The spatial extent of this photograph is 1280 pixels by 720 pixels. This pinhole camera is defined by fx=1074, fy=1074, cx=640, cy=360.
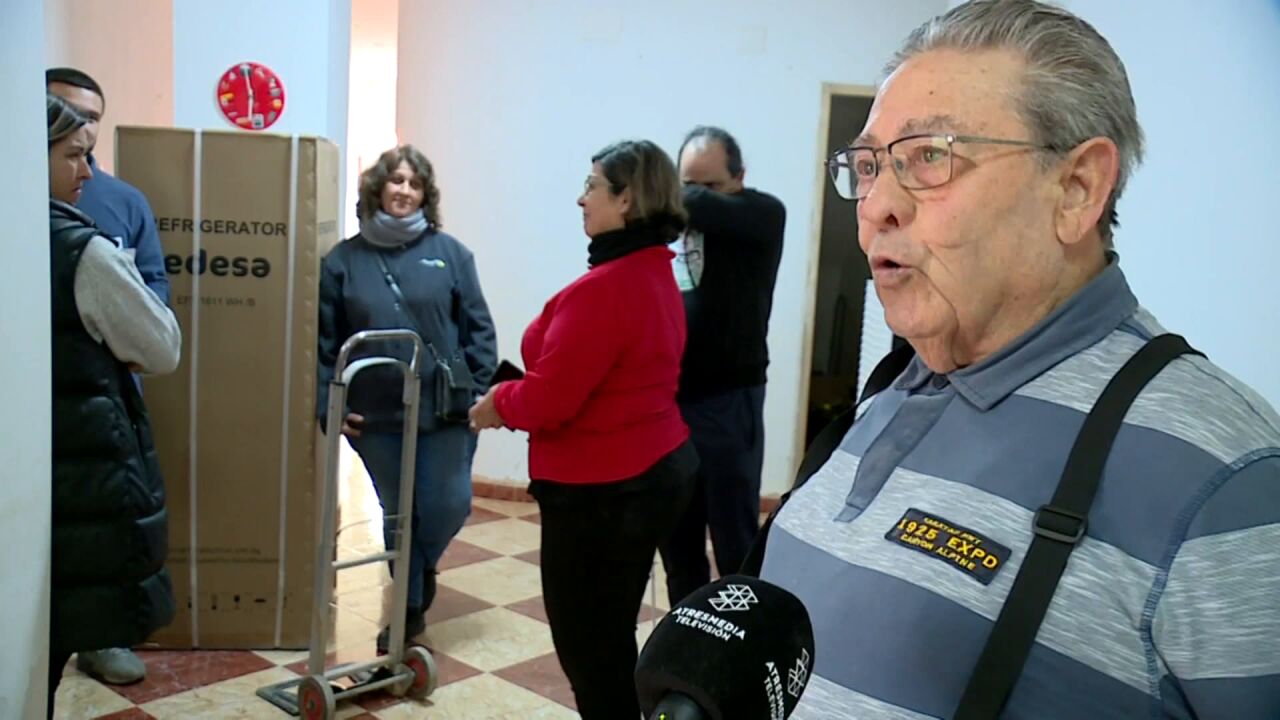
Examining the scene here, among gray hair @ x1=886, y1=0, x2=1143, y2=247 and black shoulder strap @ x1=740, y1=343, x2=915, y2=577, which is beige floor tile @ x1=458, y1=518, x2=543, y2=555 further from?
gray hair @ x1=886, y1=0, x2=1143, y2=247

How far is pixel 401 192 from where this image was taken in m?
3.44

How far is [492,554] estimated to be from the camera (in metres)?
4.61

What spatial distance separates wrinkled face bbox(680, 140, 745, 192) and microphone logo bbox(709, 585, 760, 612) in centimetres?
240

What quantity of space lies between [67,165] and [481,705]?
1.82 metres

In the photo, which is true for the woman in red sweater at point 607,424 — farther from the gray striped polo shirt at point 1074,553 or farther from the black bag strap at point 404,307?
the gray striped polo shirt at point 1074,553

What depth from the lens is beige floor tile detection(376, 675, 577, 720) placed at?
3072 mm

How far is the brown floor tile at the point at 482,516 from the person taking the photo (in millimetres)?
5079

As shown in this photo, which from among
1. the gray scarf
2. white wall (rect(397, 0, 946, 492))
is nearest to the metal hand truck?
the gray scarf

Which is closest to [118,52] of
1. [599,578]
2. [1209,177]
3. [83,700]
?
[83,700]

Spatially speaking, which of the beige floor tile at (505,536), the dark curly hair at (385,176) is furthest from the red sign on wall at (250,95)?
the beige floor tile at (505,536)

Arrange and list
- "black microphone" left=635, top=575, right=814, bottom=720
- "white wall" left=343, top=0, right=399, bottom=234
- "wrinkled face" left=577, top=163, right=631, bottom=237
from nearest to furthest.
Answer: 1. "black microphone" left=635, top=575, right=814, bottom=720
2. "wrinkled face" left=577, top=163, right=631, bottom=237
3. "white wall" left=343, top=0, right=399, bottom=234

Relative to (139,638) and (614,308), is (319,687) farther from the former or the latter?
(614,308)

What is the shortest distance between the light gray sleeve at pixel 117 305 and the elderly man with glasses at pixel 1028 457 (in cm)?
187

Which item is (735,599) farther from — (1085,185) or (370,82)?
(370,82)
